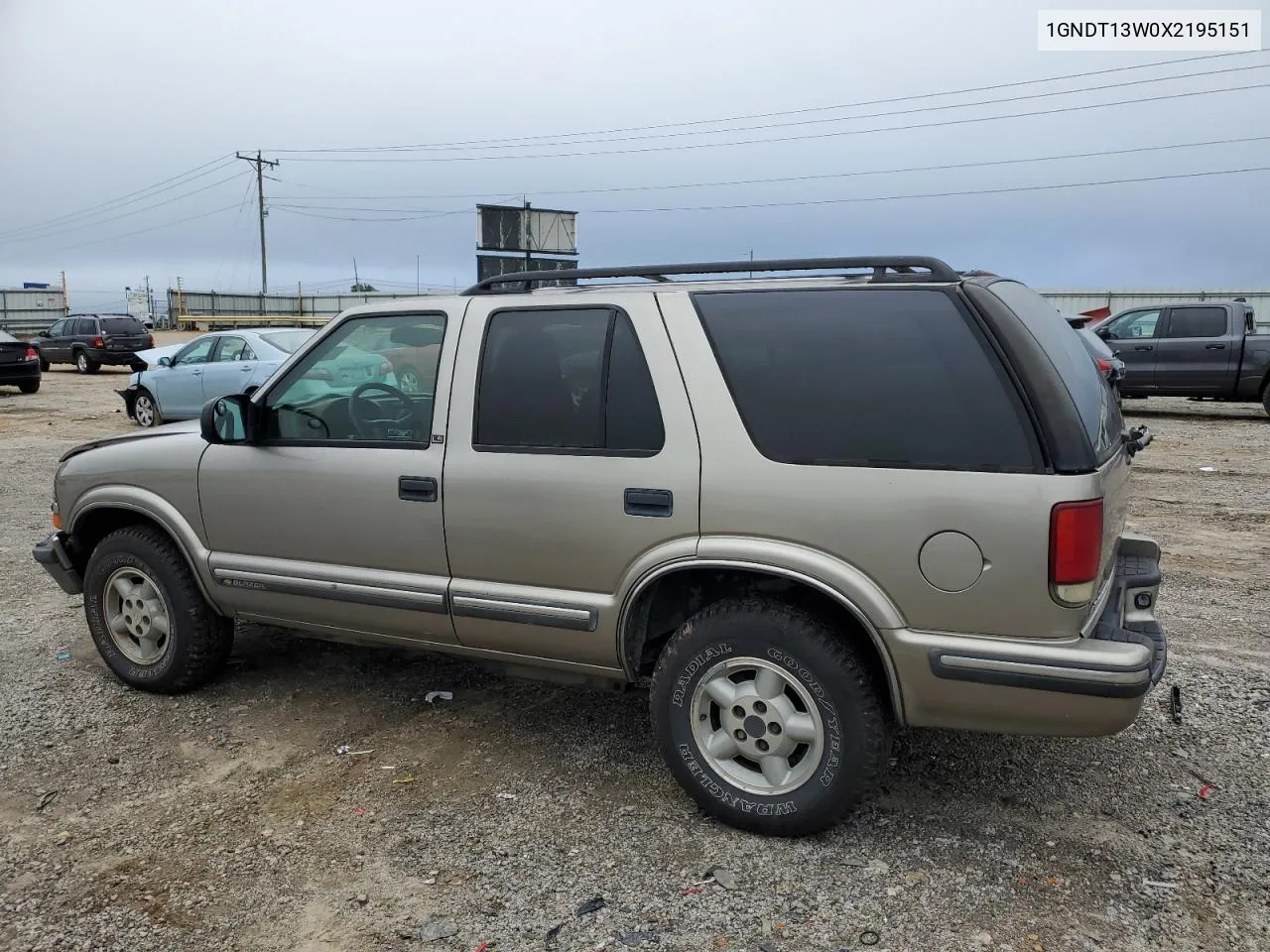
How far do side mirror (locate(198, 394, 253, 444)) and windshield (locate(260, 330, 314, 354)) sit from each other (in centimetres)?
976

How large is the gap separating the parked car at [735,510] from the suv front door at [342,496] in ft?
0.04

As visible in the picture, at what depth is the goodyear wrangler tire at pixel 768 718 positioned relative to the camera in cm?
311

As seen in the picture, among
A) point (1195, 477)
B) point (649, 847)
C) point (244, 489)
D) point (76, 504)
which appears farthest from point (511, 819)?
point (1195, 477)

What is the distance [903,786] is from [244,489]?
9.57 feet

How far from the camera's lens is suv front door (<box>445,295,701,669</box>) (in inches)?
131

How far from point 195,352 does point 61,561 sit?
10231 mm

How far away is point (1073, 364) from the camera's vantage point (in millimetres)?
3305

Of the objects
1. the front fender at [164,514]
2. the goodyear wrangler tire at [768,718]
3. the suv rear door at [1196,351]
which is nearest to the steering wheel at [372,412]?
the front fender at [164,514]

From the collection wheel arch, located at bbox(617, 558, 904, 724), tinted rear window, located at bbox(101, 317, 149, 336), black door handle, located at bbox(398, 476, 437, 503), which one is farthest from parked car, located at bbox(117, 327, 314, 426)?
tinted rear window, located at bbox(101, 317, 149, 336)

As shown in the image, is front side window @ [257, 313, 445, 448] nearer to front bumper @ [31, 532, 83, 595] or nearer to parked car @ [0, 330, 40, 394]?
front bumper @ [31, 532, 83, 595]

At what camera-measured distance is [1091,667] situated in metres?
2.83

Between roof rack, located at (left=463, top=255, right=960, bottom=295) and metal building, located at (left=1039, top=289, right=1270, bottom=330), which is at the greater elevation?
metal building, located at (left=1039, top=289, right=1270, bottom=330)

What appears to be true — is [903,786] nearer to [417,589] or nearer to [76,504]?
[417,589]

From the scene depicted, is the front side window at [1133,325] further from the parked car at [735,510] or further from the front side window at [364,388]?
the front side window at [364,388]
